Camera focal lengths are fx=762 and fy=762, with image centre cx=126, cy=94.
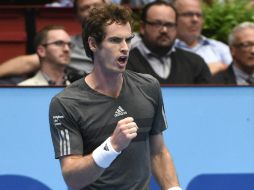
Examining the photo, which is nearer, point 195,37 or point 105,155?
point 105,155

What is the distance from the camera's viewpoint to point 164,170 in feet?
14.3

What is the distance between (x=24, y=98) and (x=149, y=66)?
1418mm

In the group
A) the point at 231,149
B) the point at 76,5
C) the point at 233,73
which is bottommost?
the point at 231,149

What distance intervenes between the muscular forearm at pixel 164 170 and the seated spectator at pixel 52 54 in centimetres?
234

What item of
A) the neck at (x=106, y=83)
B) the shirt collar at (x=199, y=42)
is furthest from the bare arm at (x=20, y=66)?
the neck at (x=106, y=83)

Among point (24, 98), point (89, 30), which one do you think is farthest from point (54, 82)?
point (89, 30)

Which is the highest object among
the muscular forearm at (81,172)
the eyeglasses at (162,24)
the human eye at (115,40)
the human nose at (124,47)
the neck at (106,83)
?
the human eye at (115,40)

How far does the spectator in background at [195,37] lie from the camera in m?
7.65

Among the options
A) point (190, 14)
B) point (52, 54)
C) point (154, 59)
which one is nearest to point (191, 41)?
point (190, 14)

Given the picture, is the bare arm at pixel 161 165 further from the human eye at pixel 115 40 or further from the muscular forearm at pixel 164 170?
the human eye at pixel 115 40

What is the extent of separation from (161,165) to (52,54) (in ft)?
8.82

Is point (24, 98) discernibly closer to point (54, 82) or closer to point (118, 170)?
point (54, 82)

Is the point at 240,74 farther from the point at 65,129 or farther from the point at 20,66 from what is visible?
the point at 65,129

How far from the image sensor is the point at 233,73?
687 centimetres
